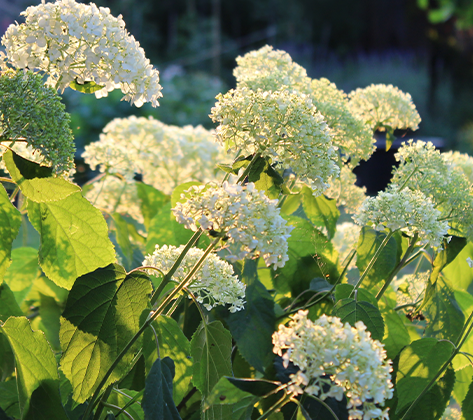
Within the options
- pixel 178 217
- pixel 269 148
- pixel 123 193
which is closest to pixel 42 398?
pixel 178 217

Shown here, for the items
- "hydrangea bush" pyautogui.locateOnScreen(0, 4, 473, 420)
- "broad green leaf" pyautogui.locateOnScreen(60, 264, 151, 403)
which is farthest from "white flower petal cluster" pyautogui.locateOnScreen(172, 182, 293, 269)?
"broad green leaf" pyautogui.locateOnScreen(60, 264, 151, 403)

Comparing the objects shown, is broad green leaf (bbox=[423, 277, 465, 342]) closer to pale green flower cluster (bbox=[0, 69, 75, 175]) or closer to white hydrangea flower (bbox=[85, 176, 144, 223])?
pale green flower cluster (bbox=[0, 69, 75, 175])

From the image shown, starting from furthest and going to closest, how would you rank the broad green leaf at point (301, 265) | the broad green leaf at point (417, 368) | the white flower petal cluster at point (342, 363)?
the broad green leaf at point (301, 265), the broad green leaf at point (417, 368), the white flower petal cluster at point (342, 363)

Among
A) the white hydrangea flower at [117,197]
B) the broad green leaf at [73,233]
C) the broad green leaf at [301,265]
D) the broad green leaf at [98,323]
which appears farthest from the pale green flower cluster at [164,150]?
the broad green leaf at [98,323]

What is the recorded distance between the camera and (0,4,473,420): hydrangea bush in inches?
19.2

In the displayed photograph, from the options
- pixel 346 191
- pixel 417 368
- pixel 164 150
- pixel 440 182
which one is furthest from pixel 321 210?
pixel 164 150

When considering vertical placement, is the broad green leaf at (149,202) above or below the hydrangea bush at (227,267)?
below

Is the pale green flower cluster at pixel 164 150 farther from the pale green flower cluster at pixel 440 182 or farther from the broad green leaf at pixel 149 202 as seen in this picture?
the pale green flower cluster at pixel 440 182

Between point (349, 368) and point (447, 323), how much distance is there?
0.39 metres

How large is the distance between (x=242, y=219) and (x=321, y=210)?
0.40m

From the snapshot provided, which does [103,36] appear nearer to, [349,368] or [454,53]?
[349,368]

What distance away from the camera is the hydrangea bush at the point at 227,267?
0.49 meters

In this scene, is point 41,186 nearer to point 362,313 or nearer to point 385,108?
point 362,313

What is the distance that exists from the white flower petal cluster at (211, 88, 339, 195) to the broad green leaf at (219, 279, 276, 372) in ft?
0.57
